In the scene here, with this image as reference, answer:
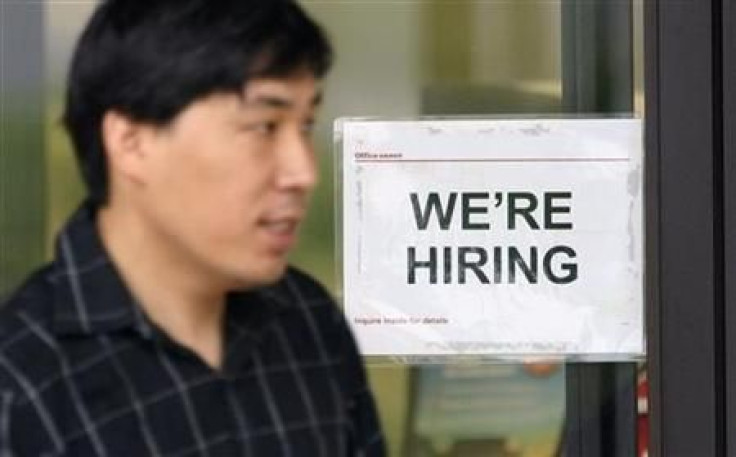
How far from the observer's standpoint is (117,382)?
244cm

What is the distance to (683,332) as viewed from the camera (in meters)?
3.99

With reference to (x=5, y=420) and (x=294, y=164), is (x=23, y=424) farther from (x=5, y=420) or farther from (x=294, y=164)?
(x=294, y=164)

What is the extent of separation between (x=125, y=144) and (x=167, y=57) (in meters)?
0.12

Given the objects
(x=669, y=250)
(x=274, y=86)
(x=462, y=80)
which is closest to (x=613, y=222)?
(x=669, y=250)

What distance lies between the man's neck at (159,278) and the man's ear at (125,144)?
0.17 ft

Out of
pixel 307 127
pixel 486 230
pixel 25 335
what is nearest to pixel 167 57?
pixel 307 127

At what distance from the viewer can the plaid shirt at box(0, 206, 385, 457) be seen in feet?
7.88

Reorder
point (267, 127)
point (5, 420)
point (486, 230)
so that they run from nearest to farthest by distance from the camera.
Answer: point (5, 420), point (267, 127), point (486, 230)

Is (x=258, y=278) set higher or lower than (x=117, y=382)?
higher

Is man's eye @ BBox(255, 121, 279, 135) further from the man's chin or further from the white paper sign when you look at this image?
A: the white paper sign

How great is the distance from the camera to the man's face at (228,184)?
2453 millimetres

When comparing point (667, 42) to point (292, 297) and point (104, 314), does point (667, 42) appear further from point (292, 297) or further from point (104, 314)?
point (104, 314)

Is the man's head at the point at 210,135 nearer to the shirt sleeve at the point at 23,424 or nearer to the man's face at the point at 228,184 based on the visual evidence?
the man's face at the point at 228,184

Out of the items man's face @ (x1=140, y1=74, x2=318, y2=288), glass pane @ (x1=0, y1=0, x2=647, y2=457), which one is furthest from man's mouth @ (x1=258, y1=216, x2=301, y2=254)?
glass pane @ (x1=0, y1=0, x2=647, y2=457)
